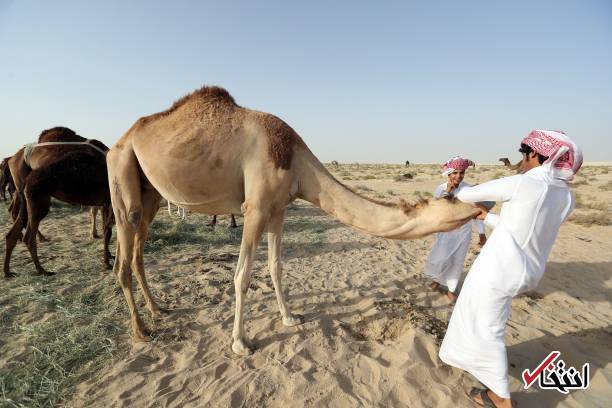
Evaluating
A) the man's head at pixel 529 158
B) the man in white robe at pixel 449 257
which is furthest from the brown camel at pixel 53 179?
Answer: the man's head at pixel 529 158

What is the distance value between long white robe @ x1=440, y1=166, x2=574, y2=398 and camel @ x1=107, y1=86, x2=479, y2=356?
696 millimetres

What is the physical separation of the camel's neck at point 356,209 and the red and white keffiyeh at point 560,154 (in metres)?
0.85

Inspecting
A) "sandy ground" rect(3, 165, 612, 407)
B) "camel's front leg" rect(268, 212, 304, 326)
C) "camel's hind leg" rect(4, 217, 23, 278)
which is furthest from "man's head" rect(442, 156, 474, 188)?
"camel's hind leg" rect(4, 217, 23, 278)

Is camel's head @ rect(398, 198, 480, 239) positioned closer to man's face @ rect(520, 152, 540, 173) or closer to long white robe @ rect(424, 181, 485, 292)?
man's face @ rect(520, 152, 540, 173)

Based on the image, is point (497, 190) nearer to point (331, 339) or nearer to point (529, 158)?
point (529, 158)

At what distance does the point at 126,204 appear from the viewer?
3.55 m

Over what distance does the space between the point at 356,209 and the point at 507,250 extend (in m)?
1.26

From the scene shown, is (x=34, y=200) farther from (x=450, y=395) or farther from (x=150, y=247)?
(x=450, y=395)

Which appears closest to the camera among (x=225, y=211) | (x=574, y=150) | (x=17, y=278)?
(x=574, y=150)

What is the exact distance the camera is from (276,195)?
10.2 ft

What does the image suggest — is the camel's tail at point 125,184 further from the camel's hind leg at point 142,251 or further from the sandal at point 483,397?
the sandal at point 483,397

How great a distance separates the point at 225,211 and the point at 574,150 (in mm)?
3171

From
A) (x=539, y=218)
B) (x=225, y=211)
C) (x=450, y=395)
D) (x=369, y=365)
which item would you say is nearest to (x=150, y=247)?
(x=225, y=211)

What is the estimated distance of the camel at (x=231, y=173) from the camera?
3037 mm
